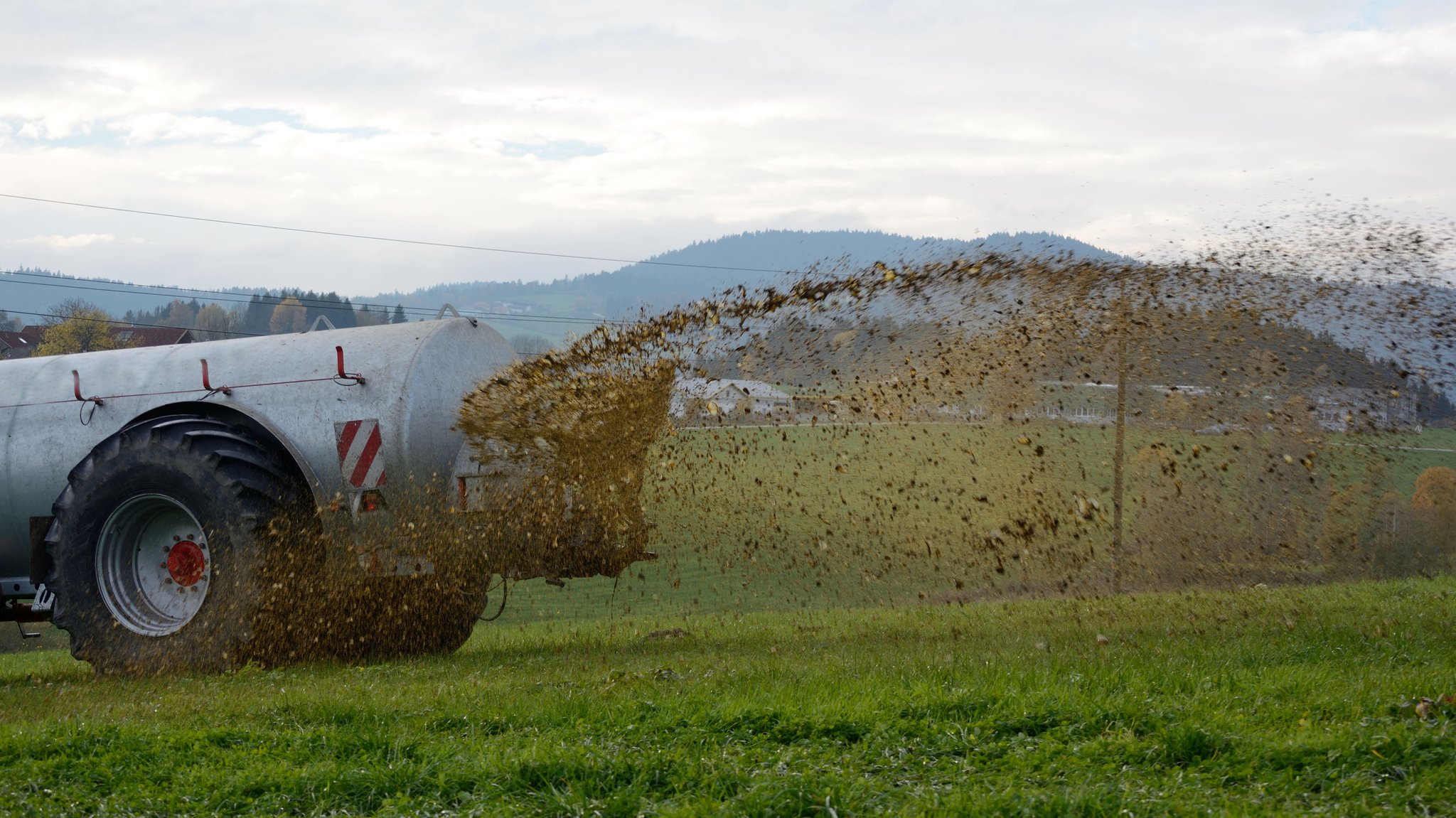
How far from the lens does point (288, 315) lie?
66312 millimetres

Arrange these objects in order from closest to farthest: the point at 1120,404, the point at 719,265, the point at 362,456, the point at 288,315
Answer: the point at 362,456, the point at 1120,404, the point at 288,315, the point at 719,265

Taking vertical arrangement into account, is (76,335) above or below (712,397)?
above

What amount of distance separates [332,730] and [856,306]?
6071mm

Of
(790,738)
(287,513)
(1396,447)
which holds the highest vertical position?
(1396,447)

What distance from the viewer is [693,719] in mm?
5484

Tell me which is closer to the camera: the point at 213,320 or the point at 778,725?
the point at 778,725

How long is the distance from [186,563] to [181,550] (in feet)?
0.38

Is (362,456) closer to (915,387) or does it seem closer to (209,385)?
(209,385)

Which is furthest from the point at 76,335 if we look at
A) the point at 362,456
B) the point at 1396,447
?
the point at 1396,447

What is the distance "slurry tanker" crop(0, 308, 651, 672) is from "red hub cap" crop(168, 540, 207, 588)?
0.04 feet

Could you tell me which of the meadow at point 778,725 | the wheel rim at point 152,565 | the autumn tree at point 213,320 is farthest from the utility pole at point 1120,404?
the autumn tree at point 213,320

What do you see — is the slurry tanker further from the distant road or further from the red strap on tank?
the distant road

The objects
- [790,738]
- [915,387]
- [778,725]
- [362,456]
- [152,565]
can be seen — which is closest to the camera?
[790,738]

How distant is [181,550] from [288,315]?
202ft
